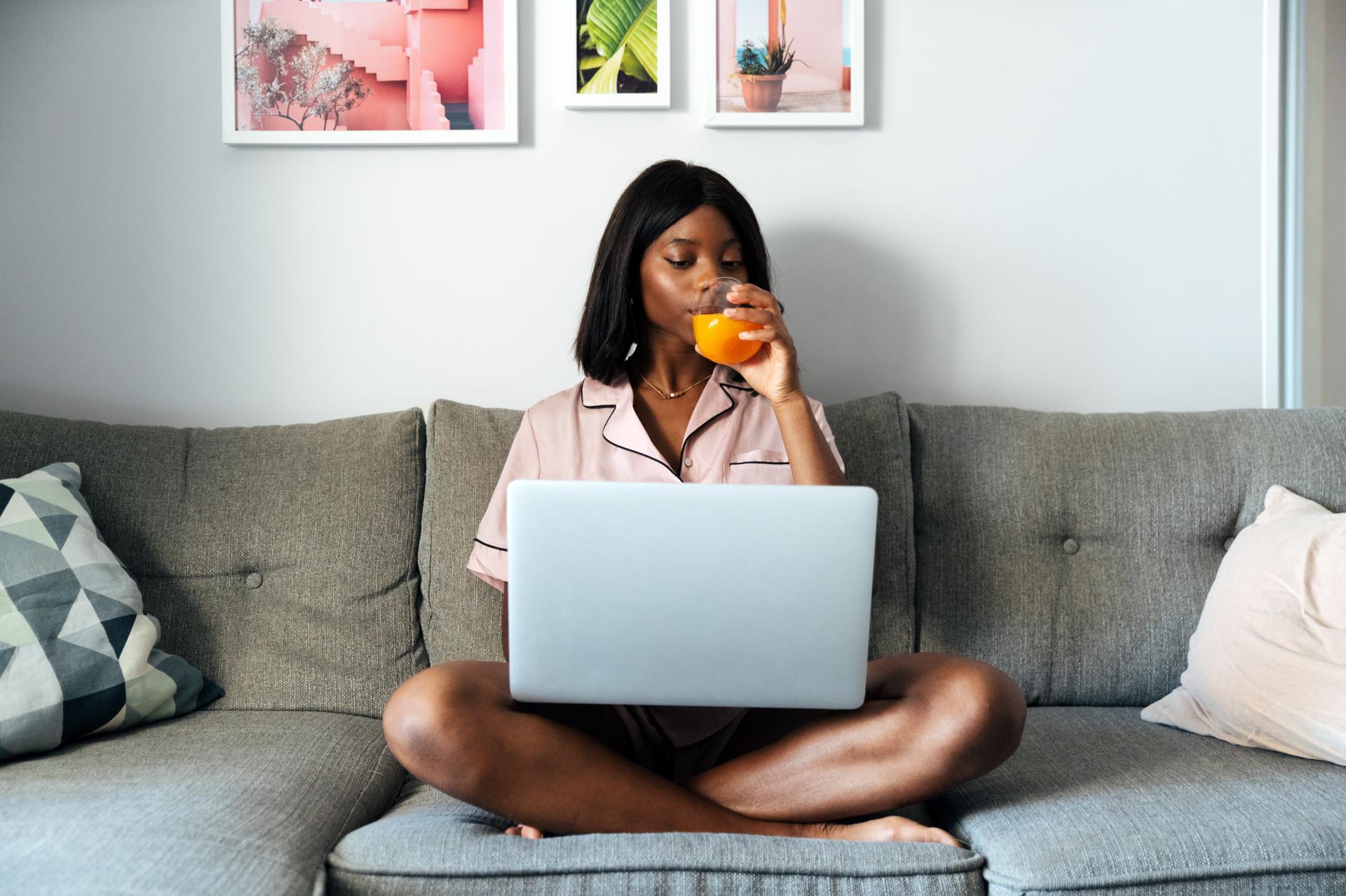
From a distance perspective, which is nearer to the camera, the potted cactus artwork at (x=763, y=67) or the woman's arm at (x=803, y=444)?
the woman's arm at (x=803, y=444)

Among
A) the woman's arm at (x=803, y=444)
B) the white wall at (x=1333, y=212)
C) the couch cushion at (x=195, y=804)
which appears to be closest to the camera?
the couch cushion at (x=195, y=804)

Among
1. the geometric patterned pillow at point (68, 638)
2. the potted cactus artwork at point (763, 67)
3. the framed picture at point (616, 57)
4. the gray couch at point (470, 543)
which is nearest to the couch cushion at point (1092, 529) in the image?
the gray couch at point (470, 543)

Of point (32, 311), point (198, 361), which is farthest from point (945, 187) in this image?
point (32, 311)

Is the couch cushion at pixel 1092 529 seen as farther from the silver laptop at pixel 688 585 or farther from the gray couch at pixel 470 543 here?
the silver laptop at pixel 688 585

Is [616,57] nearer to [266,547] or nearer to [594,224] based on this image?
[594,224]

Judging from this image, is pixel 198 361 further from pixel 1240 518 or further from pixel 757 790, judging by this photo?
pixel 1240 518

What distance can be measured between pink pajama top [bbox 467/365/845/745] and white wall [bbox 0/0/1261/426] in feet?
1.25

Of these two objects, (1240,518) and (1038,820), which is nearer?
(1038,820)

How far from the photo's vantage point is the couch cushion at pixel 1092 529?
5.31 ft

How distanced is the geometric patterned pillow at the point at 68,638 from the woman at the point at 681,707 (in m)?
0.46

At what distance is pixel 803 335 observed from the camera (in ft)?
6.56

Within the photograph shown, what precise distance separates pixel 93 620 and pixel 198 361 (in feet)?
2.20

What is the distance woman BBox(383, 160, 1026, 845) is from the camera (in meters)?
1.18

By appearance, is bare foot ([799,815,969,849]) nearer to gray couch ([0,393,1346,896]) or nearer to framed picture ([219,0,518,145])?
gray couch ([0,393,1346,896])
